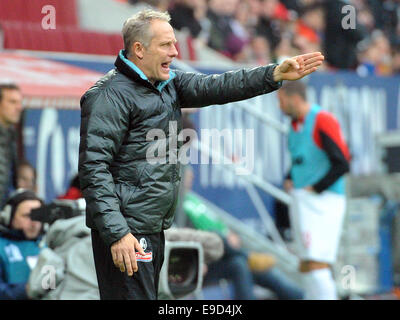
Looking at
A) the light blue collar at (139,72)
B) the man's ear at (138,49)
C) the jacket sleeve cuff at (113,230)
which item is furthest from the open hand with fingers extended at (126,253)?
the man's ear at (138,49)

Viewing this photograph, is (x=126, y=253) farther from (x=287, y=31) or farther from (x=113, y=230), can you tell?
(x=287, y=31)

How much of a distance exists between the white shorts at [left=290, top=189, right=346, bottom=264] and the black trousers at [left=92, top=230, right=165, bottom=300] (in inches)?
127

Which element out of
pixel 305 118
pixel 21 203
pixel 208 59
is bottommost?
pixel 21 203

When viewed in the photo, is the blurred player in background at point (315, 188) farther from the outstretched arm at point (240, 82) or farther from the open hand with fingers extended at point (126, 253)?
the open hand with fingers extended at point (126, 253)

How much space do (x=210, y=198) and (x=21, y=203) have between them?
10.2 feet

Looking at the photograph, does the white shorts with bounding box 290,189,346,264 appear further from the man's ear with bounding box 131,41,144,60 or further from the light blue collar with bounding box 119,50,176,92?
the man's ear with bounding box 131,41,144,60

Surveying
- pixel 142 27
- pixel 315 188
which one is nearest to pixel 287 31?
pixel 315 188

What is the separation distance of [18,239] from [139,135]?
2.36m

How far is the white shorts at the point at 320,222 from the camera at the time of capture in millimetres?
7730

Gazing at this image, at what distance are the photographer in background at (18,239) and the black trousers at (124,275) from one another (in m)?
1.96

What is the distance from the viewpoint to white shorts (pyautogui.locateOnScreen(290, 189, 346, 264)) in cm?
773
